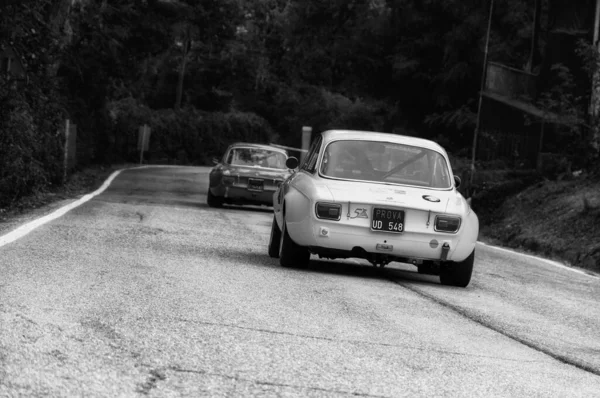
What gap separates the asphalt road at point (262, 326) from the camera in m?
6.05

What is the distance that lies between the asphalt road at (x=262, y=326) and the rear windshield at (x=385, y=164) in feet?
3.36

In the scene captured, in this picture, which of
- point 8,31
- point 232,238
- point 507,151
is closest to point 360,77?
point 507,151

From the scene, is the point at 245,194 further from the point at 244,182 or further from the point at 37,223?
the point at 37,223

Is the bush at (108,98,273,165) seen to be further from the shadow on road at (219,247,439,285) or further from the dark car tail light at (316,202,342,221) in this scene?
the dark car tail light at (316,202,342,221)

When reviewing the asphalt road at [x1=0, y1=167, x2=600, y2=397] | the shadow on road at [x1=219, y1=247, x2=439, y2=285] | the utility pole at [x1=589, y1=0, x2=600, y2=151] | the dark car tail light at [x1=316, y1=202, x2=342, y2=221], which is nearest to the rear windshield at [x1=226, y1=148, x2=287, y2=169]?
the utility pole at [x1=589, y1=0, x2=600, y2=151]

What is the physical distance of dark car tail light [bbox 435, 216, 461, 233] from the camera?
39.2 feet

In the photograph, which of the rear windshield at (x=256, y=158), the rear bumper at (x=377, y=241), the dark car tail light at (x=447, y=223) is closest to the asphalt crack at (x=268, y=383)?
the rear bumper at (x=377, y=241)

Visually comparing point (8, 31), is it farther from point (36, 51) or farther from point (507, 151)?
point (507, 151)

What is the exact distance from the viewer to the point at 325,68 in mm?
A: 55812

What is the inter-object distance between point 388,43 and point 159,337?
40838 millimetres

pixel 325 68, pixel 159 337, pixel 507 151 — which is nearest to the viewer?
pixel 159 337

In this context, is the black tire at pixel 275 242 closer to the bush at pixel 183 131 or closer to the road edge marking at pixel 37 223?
the road edge marking at pixel 37 223

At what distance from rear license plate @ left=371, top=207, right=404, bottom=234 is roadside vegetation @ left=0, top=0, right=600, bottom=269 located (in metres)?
6.94

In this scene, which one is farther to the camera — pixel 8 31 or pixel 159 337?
pixel 8 31
